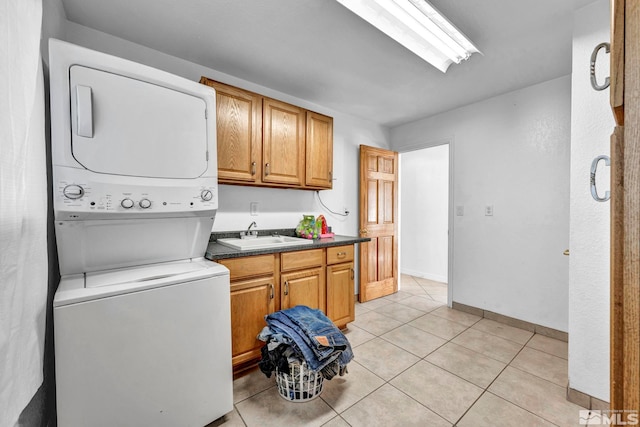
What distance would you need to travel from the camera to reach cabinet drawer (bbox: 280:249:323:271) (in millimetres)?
2044

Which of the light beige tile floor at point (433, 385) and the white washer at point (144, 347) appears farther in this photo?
the light beige tile floor at point (433, 385)

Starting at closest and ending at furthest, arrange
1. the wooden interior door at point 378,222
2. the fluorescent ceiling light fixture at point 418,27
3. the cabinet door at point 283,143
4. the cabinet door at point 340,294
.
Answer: the fluorescent ceiling light fixture at point 418,27, the cabinet door at point 283,143, the cabinet door at point 340,294, the wooden interior door at point 378,222

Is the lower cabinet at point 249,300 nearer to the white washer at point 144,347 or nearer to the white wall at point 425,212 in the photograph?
the white washer at point 144,347

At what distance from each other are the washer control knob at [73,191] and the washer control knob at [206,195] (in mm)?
529

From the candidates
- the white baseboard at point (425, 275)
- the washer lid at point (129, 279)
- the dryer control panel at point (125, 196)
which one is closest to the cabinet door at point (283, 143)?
the dryer control panel at point (125, 196)

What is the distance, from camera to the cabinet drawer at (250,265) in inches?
69.1

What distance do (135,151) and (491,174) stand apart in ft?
10.4

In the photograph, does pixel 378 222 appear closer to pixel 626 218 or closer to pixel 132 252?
pixel 132 252

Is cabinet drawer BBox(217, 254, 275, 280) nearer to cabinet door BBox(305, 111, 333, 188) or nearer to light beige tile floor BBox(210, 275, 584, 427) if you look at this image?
light beige tile floor BBox(210, 275, 584, 427)

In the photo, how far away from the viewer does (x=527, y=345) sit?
2.27 meters

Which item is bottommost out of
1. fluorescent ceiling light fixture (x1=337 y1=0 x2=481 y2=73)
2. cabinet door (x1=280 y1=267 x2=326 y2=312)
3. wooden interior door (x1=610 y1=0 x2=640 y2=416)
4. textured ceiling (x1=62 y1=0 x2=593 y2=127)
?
cabinet door (x1=280 y1=267 x2=326 y2=312)

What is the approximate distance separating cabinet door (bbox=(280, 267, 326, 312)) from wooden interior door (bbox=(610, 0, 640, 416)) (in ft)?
5.95

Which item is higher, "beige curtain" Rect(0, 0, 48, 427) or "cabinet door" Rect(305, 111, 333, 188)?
"cabinet door" Rect(305, 111, 333, 188)

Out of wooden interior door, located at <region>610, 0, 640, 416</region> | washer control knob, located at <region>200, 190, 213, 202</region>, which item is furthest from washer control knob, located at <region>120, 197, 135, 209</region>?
wooden interior door, located at <region>610, 0, 640, 416</region>
